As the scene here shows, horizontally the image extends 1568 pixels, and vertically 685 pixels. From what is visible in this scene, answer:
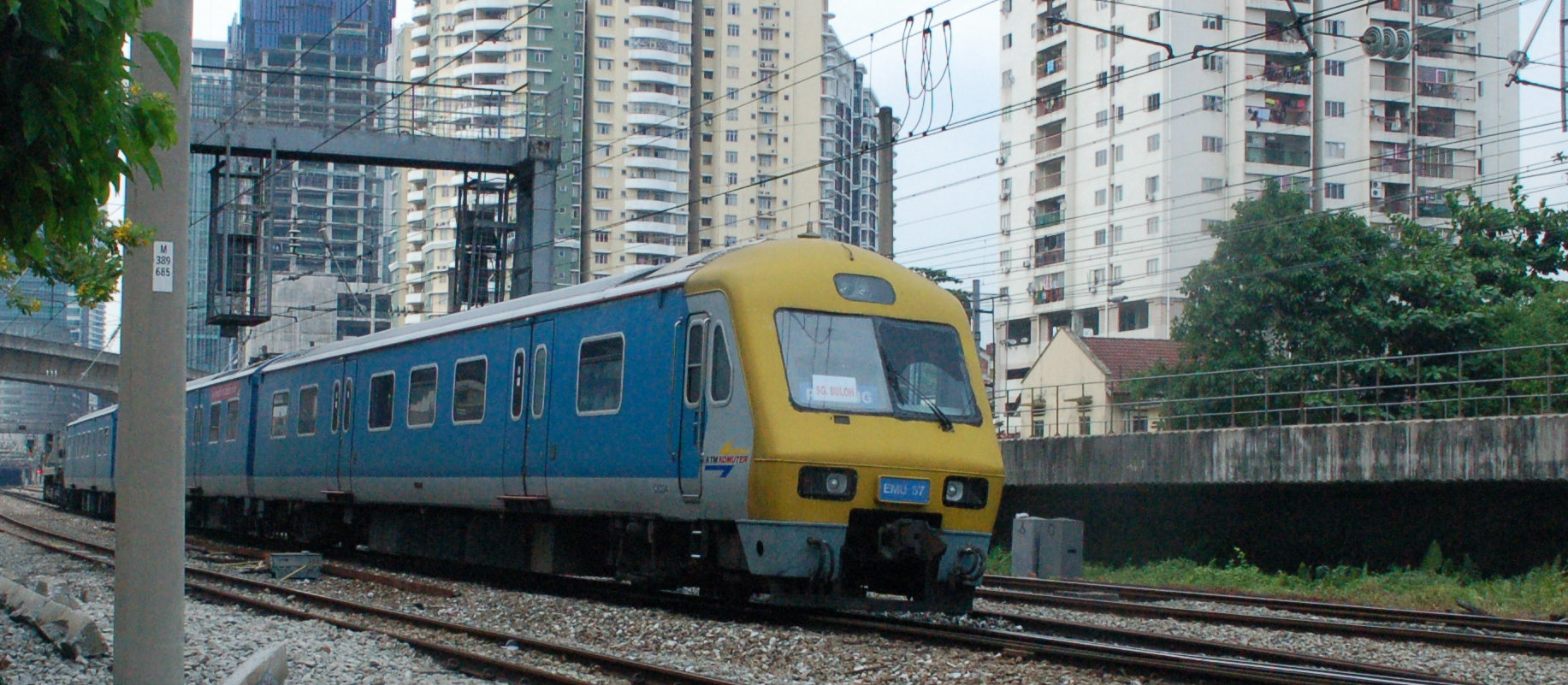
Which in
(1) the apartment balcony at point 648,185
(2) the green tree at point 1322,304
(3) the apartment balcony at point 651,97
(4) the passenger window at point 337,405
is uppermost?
(3) the apartment balcony at point 651,97

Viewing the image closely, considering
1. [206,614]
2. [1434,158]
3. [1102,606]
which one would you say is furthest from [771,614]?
[1434,158]

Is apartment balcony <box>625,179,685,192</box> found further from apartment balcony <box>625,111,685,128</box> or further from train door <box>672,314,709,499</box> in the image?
train door <box>672,314,709,499</box>

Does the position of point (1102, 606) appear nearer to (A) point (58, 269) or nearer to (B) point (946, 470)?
(B) point (946, 470)

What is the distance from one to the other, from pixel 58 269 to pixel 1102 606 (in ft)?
28.4

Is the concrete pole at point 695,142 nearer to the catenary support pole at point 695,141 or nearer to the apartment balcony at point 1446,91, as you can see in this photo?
the catenary support pole at point 695,141

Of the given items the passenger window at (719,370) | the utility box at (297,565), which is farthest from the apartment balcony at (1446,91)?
the passenger window at (719,370)

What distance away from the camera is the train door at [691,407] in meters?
11.4

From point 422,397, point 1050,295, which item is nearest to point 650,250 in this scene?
point 1050,295

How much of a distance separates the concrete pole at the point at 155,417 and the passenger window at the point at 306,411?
1264 centimetres

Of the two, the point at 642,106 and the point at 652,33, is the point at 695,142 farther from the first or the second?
the point at 652,33

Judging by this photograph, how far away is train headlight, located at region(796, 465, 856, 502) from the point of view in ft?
35.5

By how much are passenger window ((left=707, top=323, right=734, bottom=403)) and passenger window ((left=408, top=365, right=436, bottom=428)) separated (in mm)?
5484

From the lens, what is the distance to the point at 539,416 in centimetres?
1374

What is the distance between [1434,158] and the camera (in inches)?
2381
